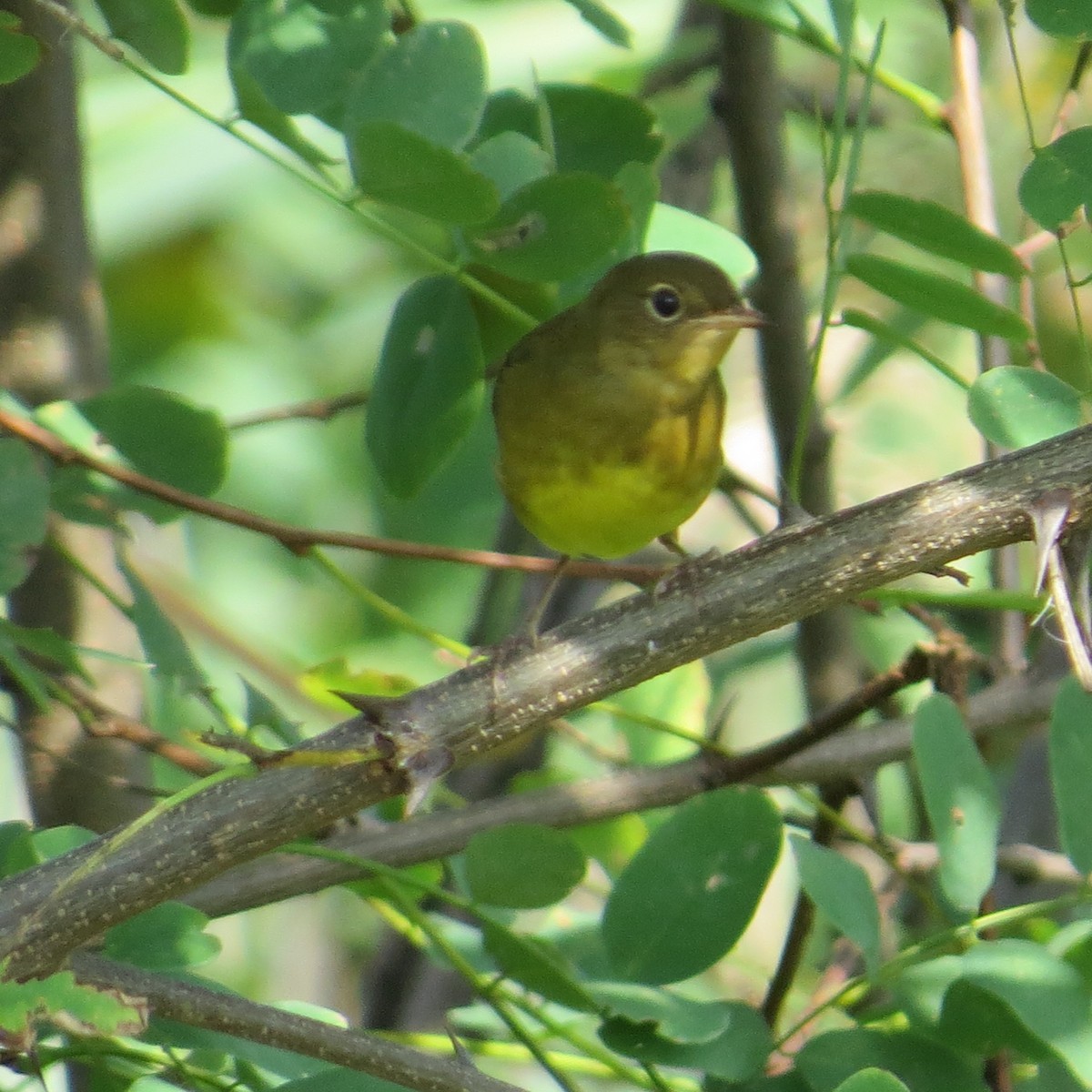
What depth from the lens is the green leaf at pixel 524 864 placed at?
1.67 metres

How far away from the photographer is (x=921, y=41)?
3.66 m

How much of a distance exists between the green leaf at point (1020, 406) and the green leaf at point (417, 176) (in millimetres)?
528

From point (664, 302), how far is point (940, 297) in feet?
2.68

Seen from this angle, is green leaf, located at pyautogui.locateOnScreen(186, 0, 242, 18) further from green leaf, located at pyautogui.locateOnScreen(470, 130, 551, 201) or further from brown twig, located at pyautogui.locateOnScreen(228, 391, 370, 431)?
brown twig, located at pyautogui.locateOnScreen(228, 391, 370, 431)

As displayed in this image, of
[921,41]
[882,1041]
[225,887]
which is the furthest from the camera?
[921,41]

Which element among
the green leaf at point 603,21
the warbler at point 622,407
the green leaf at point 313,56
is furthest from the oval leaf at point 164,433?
Result: the green leaf at point 603,21

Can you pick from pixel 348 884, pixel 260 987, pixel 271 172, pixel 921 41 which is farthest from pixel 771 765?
pixel 271 172

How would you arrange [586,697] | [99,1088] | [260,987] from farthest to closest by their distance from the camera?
[260,987]
[99,1088]
[586,697]

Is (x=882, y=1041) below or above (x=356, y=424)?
below

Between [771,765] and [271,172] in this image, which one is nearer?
[771,765]

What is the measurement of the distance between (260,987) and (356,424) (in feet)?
5.71

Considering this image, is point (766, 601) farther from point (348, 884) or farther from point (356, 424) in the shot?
point (356, 424)

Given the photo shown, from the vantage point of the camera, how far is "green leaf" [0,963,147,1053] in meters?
1.15

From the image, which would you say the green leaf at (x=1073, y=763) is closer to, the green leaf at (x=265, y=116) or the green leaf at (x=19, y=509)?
the green leaf at (x=265, y=116)
